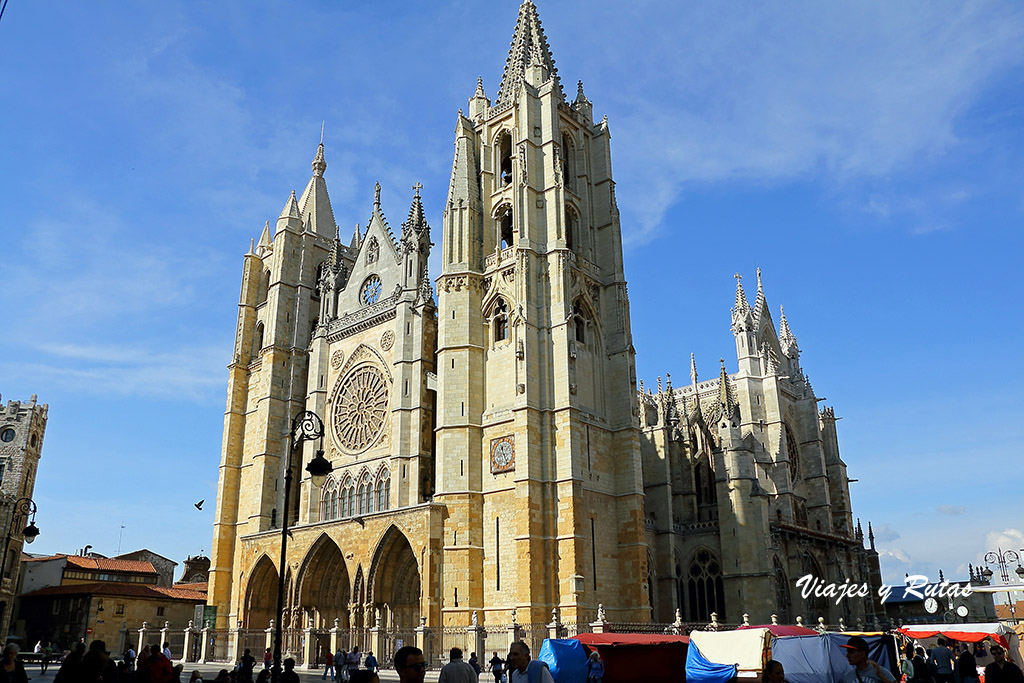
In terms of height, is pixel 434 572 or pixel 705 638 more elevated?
pixel 434 572

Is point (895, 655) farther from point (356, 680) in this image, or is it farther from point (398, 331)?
point (398, 331)

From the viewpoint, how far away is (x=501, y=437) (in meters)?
30.6

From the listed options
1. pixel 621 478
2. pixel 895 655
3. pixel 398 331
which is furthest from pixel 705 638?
pixel 398 331

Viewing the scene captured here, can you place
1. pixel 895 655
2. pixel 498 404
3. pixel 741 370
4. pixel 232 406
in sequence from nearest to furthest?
pixel 895 655 → pixel 498 404 → pixel 232 406 → pixel 741 370

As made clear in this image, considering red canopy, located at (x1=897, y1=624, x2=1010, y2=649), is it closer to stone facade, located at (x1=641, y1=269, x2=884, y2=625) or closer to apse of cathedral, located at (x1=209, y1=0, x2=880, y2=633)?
apse of cathedral, located at (x1=209, y1=0, x2=880, y2=633)

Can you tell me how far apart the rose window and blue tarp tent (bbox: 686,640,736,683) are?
23455mm

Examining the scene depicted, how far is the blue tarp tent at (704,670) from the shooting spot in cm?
1331

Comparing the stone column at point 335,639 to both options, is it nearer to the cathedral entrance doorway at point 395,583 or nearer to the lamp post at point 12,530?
the cathedral entrance doorway at point 395,583

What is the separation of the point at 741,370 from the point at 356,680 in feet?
142

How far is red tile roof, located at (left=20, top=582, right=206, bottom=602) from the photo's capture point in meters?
43.8

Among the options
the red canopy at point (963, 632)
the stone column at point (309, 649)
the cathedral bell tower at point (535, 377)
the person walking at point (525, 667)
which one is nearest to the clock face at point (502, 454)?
the cathedral bell tower at point (535, 377)

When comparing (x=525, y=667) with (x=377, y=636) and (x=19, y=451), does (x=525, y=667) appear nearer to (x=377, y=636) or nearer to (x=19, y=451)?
(x=377, y=636)

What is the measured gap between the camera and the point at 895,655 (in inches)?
533

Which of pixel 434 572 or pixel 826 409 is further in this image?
pixel 826 409
